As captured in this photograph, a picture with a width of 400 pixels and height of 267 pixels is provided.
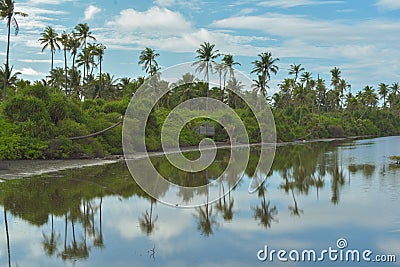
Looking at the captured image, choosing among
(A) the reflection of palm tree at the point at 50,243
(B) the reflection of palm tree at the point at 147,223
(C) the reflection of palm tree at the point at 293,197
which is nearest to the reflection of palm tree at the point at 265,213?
(C) the reflection of palm tree at the point at 293,197

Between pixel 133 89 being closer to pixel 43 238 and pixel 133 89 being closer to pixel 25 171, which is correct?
pixel 25 171

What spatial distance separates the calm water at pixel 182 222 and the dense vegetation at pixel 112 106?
813 centimetres

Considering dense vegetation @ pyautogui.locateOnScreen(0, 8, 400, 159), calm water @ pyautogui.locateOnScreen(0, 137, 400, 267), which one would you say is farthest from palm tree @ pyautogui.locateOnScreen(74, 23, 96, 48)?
calm water @ pyautogui.locateOnScreen(0, 137, 400, 267)

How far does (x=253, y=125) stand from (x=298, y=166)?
93.4 feet

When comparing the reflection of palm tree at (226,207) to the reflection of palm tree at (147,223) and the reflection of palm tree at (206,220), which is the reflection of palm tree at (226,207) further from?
the reflection of palm tree at (147,223)

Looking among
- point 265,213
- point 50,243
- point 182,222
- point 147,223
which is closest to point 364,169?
point 265,213

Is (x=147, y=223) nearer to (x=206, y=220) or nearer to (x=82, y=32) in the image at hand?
(x=206, y=220)

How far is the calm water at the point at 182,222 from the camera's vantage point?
1113 cm

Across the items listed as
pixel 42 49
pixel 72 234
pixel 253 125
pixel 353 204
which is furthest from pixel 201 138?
pixel 72 234

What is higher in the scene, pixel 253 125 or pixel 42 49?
pixel 42 49

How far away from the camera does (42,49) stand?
48.4m

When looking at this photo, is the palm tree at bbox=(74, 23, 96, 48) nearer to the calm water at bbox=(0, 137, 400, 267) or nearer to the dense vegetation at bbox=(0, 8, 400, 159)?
the dense vegetation at bbox=(0, 8, 400, 159)

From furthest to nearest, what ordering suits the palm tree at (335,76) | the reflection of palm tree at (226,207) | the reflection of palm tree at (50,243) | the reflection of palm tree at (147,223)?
1. the palm tree at (335,76)
2. the reflection of palm tree at (226,207)
3. the reflection of palm tree at (147,223)
4. the reflection of palm tree at (50,243)

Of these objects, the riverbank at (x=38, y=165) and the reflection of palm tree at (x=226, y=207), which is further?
the riverbank at (x=38, y=165)
